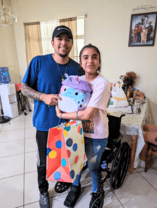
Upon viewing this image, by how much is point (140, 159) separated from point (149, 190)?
1.23 ft

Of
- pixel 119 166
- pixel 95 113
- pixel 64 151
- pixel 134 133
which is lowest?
pixel 119 166

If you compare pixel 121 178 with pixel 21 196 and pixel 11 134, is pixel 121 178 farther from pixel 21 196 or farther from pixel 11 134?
pixel 11 134

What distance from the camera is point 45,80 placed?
1090 mm

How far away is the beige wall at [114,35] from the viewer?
8.85 ft

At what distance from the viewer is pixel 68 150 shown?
871 millimetres

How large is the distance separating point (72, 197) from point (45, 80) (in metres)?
1.14

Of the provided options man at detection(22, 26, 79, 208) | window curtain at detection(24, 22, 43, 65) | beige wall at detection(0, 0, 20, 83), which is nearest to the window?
window curtain at detection(24, 22, 43, 65)

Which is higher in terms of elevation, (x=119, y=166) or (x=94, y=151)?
(x=94, y=151)

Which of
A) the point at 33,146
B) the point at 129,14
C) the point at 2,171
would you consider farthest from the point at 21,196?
the point at 129,14

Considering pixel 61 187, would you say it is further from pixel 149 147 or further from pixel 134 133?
pixel 149 147

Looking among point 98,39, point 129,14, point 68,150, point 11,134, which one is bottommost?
point 11,134

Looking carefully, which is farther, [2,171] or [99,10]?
[99,10]

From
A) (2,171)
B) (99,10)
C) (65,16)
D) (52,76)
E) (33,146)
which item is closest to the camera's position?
(52,76)

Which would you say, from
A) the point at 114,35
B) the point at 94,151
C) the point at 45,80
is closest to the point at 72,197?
the point at 94,151
